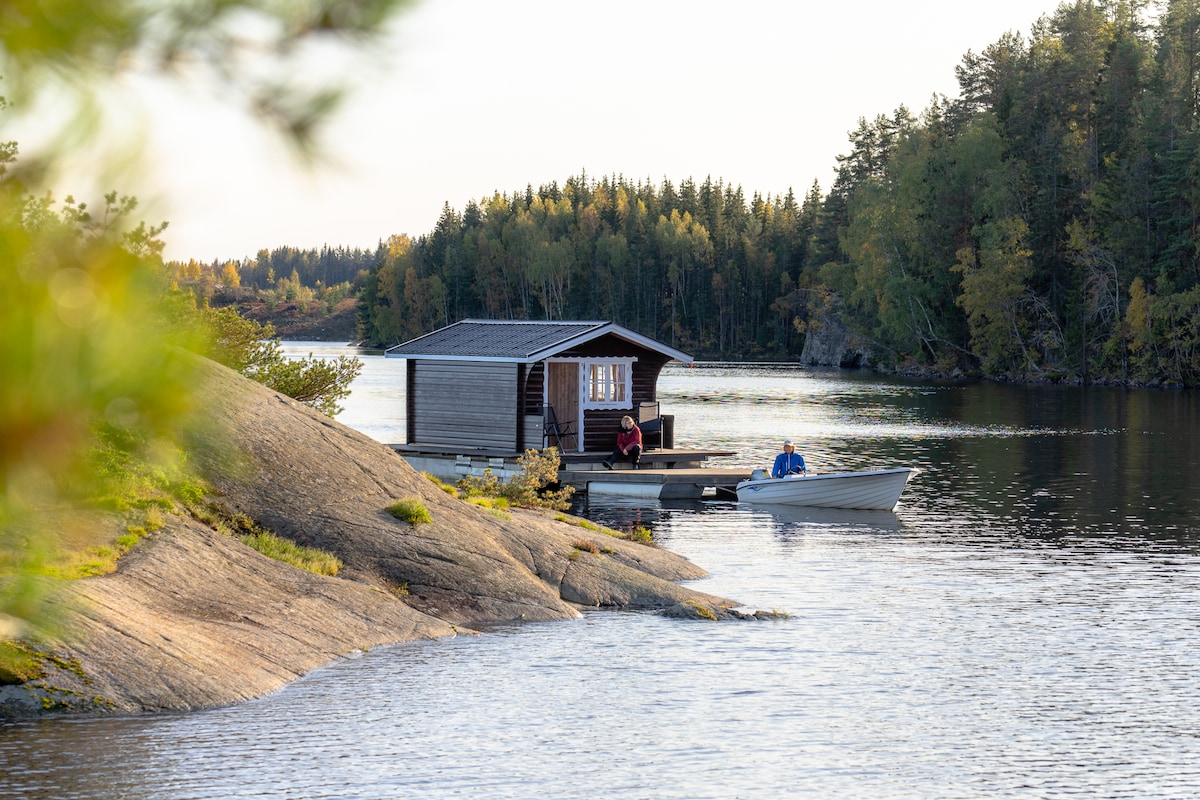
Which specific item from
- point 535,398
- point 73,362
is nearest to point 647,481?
point 535,398

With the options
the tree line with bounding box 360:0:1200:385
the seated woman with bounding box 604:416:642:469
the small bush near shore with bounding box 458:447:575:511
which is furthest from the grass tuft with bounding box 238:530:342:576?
the tree line with bounding box 360:0:1200:385

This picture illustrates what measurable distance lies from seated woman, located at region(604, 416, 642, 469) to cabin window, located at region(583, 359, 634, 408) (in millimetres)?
674

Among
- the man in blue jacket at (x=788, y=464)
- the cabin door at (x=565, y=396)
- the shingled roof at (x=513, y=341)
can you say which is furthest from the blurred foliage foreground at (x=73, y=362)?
the cabin door at (x=565, y=396)

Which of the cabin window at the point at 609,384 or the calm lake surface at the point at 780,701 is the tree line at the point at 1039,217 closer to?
the cabin window at the point at 609,384

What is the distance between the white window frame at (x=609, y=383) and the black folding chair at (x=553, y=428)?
735mm

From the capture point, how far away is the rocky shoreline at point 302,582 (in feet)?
46.3

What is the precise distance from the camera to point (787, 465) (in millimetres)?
35344

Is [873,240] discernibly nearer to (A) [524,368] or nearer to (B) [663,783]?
(A) [524,368]

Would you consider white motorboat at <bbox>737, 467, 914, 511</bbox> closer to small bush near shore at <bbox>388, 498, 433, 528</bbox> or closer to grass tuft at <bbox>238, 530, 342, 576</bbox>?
small bush near shore at <bbox>388, 498, 433, 528</bbox>

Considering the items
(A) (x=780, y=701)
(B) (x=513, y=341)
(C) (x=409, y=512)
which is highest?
(B) (x=513, y=341)

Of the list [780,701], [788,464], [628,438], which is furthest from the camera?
[628,438]

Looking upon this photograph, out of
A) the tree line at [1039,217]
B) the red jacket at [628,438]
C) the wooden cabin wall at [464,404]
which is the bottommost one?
the red jacket at [628,438]

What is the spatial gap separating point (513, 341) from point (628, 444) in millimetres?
4196

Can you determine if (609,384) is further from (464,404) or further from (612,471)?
(464,404)
